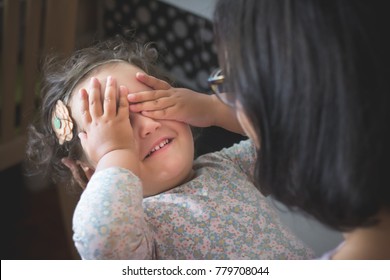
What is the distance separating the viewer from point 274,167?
0.67m

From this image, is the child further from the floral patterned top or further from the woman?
the woman

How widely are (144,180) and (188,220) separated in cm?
10

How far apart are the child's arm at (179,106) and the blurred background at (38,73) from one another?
0.08 metres

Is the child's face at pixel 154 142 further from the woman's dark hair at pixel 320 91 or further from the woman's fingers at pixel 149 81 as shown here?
the woman's dark hair at pixel 320 91

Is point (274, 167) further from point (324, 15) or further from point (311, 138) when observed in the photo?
point (324, 15)

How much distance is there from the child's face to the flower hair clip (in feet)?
0.05

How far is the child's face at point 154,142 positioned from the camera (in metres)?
0.88

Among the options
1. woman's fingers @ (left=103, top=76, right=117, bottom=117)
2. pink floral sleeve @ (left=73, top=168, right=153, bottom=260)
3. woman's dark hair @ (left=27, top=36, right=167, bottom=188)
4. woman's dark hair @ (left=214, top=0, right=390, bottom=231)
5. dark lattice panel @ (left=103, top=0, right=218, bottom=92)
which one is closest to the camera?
woman's dark hair @ (left=214, top=0, right=390, bottom=231)

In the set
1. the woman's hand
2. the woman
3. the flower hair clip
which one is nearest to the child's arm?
the woman's hand

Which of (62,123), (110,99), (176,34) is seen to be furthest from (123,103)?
(176,34)

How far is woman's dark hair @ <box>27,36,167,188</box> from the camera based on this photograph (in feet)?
3.11

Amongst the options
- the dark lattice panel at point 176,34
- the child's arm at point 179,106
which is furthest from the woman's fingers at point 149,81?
the dark lattice panel at point 176,34
